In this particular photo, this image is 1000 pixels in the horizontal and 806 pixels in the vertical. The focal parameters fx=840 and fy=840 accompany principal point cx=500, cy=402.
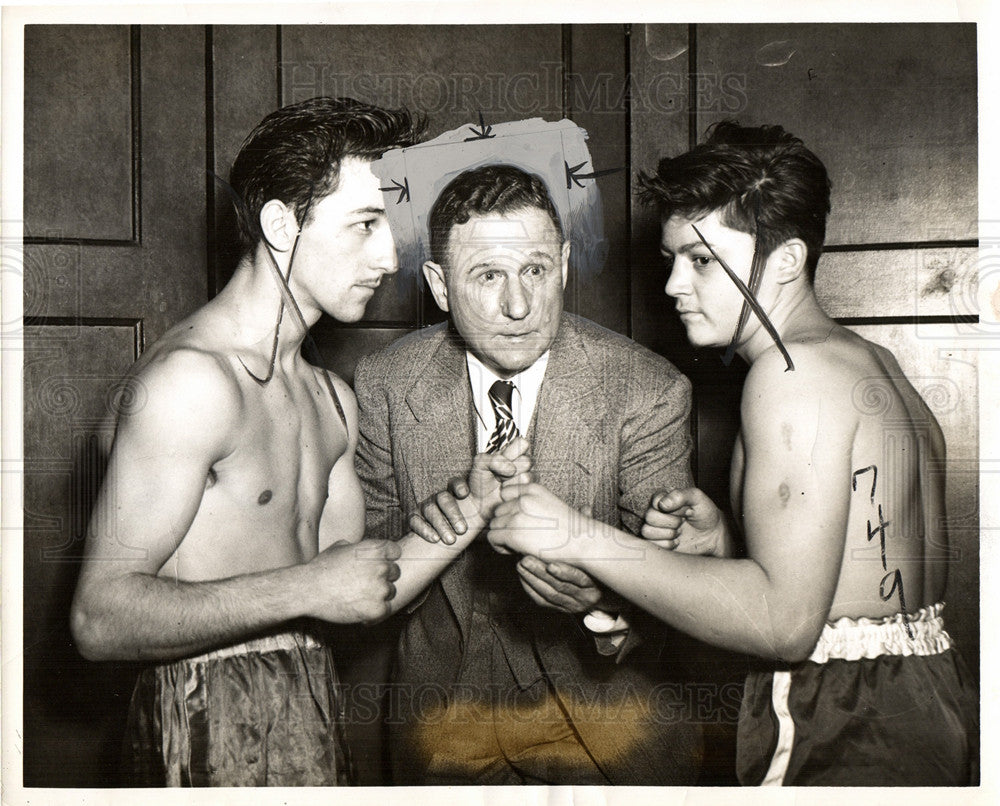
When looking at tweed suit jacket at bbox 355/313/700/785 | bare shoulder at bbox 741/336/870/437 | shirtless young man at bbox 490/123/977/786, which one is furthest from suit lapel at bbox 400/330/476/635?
bare shoulder at bbox 741/336/870/437

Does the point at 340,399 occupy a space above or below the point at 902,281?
below

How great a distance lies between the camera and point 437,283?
144 centimetres

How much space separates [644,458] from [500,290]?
0.37 metres

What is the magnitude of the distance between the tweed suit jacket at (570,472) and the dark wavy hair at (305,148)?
31cm

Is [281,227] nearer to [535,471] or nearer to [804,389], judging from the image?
[535,471]

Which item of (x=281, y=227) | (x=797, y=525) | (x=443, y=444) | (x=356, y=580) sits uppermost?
(x=281, y=227)

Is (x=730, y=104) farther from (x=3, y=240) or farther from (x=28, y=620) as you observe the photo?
(x=28, y=620)

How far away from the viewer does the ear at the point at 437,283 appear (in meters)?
1.44

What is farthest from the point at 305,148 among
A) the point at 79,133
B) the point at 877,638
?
the point at 877,638

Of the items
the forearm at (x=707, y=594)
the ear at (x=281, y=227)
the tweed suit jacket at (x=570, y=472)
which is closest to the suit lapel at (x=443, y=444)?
the tweed suit jacket at (x=570, y=472)

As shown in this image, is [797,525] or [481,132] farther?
[481,132]

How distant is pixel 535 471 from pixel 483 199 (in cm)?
47

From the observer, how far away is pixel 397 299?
1.46 metres
